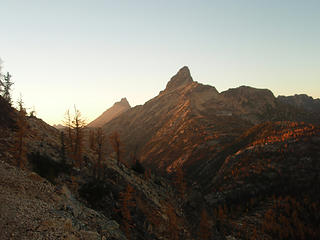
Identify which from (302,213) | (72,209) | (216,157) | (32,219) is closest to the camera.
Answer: (32,219)

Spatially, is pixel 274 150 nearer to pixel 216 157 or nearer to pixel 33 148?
pixel 216 157

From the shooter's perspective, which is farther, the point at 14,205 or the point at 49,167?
the point at 49,167

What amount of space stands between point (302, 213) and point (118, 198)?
7689cm

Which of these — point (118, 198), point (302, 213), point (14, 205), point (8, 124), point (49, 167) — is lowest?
point (302, 213)

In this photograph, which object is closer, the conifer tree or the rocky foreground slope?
the rocky foreground slope

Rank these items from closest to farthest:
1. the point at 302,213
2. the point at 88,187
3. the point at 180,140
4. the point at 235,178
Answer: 1. the point at 88,187
2. the point at 302,213
3. the point at 235,178
4. the point at 180,140

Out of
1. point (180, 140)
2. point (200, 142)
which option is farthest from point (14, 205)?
point (180, 140)

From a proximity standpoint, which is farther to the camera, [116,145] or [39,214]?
[116,145]

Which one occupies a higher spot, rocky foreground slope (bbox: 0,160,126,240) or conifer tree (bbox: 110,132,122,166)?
conifer tree (bbox: 110,132,122,166)

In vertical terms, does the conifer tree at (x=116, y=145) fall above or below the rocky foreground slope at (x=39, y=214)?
above

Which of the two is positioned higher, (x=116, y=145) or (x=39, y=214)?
(x=116, y=145)

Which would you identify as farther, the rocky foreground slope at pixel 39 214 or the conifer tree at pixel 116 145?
the conifer tree at pixel 116 145

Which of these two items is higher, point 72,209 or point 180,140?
point 180,140

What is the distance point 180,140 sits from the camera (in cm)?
17838
